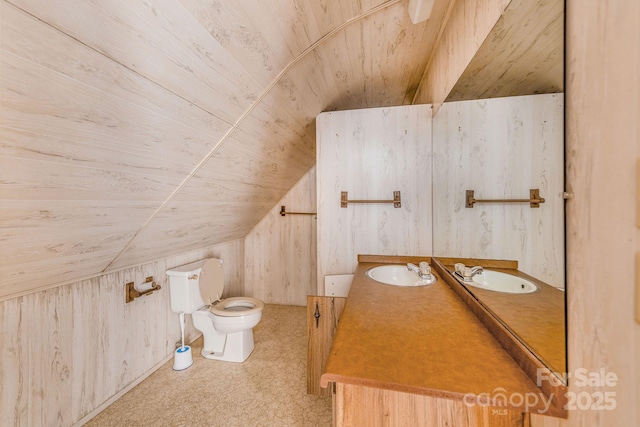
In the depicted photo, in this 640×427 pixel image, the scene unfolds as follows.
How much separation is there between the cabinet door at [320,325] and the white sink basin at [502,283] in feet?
2.52

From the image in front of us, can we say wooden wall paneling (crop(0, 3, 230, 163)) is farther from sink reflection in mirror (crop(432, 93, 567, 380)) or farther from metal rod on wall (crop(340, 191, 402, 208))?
sink reflection in mirror (crop(432, 93, 567, 380))

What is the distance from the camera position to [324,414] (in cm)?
156

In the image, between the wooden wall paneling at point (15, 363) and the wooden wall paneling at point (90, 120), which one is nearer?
the wooden wall paneling at point (90, 120)

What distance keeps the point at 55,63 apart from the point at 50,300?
1353mm

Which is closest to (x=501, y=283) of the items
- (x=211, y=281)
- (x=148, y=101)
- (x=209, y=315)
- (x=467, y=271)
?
(x=467, y=271)

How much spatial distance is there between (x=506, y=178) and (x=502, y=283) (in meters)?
0.40

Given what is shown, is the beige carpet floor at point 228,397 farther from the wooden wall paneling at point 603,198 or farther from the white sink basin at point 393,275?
the wooden wall paneling at point 603,198

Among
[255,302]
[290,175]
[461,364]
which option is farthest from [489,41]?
[255,302]

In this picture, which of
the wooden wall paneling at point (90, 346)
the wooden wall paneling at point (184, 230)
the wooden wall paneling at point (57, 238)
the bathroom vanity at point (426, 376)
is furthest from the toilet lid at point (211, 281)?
the bathroom vanity at point (426, 376)

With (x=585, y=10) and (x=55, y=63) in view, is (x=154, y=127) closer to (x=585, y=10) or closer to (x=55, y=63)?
(x=55, y=63)

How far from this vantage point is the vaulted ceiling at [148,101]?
2.33ft

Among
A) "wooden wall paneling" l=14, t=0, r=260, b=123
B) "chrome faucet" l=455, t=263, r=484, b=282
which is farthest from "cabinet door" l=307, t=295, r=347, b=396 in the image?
"wooden wall paneling" l=14, t=0, r=260, b=123

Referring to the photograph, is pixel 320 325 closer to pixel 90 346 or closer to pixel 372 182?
pixel 372 182

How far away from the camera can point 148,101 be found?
949 mm
